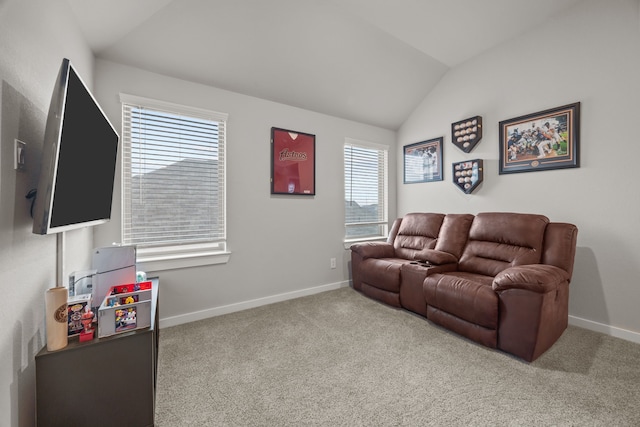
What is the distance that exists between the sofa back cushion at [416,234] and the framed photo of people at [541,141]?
0.91 metres

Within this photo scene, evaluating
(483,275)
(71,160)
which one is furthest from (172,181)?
(483,275)

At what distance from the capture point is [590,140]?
2.44 meters

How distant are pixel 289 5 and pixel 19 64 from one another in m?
1.92

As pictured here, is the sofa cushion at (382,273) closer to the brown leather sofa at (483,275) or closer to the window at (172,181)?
the brown leather sofa at (483,275)

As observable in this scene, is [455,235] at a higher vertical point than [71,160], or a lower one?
lower

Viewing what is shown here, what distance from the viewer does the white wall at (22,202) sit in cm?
97

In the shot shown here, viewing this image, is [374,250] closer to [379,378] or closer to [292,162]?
[292,162]

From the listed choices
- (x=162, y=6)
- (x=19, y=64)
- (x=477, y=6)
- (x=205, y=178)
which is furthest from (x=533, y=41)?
(x=19, y=64)

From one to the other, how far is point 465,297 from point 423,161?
2189 millimetres

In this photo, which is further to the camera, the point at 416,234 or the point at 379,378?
the point at 416,234

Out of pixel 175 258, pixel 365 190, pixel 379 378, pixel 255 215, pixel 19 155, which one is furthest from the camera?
pixel 365 190

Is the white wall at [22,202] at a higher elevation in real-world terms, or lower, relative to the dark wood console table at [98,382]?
higher

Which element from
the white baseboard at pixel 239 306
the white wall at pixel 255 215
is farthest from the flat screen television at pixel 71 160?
the white baseboard at pixel 239 306

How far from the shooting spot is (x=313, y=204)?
11.3ft
